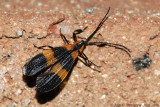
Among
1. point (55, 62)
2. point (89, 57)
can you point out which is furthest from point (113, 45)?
point (55, 62)

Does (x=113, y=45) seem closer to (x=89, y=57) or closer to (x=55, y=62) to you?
(x=89, y=57)

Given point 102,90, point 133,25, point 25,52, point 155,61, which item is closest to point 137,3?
point 133,25

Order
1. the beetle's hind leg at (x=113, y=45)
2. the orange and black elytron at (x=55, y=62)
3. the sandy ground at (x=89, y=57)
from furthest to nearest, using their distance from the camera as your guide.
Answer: the beetle's hind leg at (x=113, y=45), the sandy ground at (x=89, y=57), the orange and black elytron at (x=55, y=62)

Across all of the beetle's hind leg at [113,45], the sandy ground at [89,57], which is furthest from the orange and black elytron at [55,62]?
the sandy ground at [89,57]

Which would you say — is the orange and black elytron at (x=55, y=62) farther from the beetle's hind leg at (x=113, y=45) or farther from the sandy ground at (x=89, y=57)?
the sandy ground at (x=89, y=57)

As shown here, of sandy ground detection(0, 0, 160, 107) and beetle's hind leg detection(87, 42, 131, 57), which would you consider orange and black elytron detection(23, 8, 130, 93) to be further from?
sandy ground detection(0, 0, 160, 107)

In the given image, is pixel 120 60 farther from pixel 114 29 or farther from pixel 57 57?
pixel 57 57
